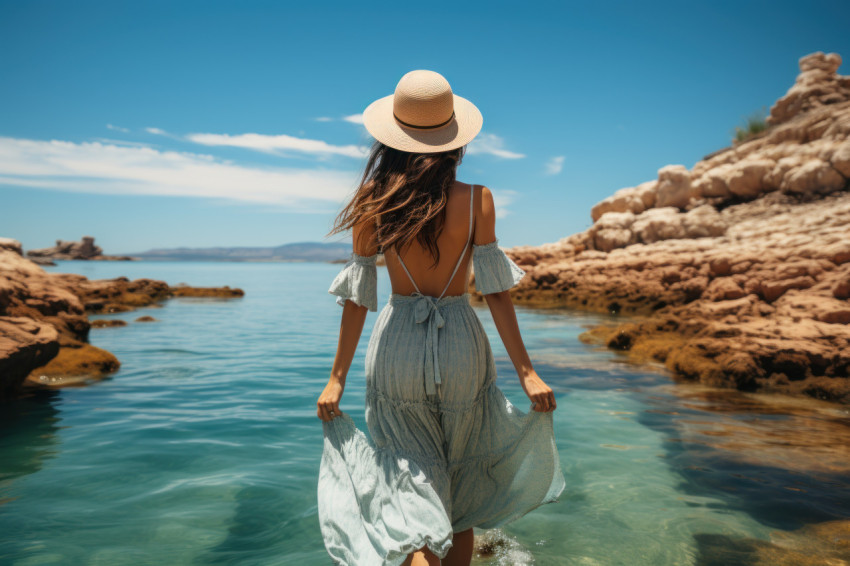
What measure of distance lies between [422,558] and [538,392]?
77 cm

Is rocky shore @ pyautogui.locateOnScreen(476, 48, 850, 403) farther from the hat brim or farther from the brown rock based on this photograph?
the brown rock

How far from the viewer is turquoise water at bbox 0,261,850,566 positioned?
12.6 ft

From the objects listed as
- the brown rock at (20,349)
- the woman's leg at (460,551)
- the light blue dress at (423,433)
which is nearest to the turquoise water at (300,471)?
the brown rock at (20,349)

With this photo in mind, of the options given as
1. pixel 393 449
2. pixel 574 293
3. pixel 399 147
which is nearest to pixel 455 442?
pixel 393 449

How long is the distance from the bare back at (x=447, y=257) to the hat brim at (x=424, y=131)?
18cm

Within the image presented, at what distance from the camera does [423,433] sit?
2.34 m

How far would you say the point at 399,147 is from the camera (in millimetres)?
2256

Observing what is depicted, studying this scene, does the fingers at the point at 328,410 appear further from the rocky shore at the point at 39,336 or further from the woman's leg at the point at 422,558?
the rocky shore at the point at 39,336

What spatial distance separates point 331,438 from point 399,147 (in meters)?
1.25

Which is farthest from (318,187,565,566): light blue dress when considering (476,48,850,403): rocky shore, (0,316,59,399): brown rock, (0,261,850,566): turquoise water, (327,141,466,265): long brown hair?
(476,48,850,403): rocky shore

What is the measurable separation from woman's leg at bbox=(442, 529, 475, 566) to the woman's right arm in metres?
0.74

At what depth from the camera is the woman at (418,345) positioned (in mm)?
2238

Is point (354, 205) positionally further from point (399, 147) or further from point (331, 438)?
point (331, 438)

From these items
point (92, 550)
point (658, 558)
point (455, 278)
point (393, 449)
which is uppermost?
point (455, 278)
